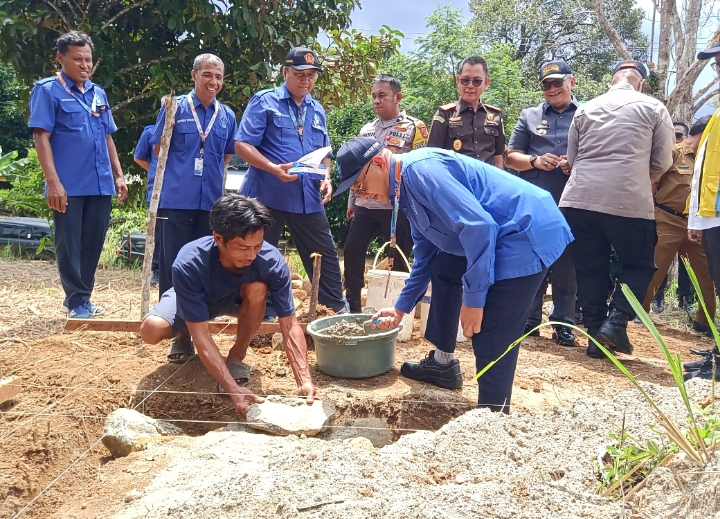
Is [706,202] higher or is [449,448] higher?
[706,202]

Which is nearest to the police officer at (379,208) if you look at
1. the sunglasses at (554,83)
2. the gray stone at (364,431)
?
the sunglasses at (554,83)

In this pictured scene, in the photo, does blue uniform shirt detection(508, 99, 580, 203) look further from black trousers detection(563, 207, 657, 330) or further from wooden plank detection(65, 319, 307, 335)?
wooden plank detection(65, 319, 307, 335)

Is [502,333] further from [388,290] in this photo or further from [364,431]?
[388,290]

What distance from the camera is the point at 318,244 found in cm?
430

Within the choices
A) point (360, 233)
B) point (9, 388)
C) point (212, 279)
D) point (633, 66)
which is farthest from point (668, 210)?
point (9, 388)

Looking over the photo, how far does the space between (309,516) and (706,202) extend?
271 centimetres

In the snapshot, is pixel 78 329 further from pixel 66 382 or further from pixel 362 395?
pixel 362 395

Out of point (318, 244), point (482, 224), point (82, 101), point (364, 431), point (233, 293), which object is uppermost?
point (82, 101)

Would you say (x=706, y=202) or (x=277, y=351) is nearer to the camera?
(x=706, y=202)

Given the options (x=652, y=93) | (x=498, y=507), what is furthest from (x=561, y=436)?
(x=652, y=93)

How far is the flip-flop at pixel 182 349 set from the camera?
364 cm

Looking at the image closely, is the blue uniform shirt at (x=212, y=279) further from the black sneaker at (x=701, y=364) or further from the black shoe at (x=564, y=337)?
the black sneaker at (x=701, y=364)

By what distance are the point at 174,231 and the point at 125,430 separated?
1843 mm

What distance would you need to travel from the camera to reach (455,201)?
7.77ft
